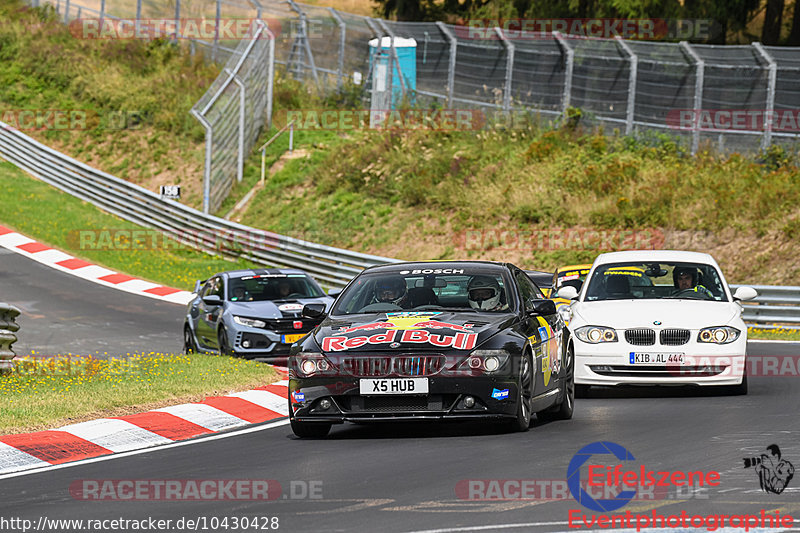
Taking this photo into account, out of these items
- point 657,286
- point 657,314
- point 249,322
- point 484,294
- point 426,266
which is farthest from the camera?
point 249,322

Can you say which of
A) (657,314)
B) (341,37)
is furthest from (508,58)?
(657,314)

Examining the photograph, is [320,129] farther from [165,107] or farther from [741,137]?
[741,137]

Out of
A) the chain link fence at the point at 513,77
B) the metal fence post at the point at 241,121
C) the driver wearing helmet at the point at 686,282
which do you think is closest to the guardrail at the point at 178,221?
the chain link fence at the point at 513,77

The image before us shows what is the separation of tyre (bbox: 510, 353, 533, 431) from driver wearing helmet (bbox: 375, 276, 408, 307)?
1.30m

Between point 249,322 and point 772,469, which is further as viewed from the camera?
point 249,322

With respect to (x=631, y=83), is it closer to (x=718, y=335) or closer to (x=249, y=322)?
(x=249, y=322)

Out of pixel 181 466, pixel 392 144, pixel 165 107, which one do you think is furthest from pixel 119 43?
pixel 181 466

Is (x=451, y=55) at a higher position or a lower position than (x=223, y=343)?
higher

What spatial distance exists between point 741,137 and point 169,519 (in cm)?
2563

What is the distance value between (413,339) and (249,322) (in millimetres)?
8509

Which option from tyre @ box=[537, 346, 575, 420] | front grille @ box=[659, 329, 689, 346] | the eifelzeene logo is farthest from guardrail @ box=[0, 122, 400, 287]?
the eifelzeene logo

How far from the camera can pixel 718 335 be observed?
44.0ft

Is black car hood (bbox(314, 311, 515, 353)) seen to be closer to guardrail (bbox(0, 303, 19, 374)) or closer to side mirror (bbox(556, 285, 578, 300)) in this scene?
side mirror (bbox(556, 285, 578, 300))

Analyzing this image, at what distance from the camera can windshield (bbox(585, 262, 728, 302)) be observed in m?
14.4
